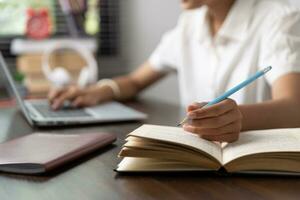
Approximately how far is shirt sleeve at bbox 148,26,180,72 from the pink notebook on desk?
0.73 metres

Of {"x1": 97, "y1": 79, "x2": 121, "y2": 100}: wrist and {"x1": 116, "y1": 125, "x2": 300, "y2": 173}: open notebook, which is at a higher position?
{"x1": 116, "y1": 125, "x2": 300, "y2": 173}: open notebook

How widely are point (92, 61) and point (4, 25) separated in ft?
1.44

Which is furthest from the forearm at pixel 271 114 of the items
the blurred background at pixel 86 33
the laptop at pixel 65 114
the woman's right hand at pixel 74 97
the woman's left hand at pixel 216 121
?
the blurred background at pixel 86 33

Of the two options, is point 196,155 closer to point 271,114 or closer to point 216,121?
point 216,121

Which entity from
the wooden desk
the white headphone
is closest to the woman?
the wooden desk

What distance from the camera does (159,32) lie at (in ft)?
7.22

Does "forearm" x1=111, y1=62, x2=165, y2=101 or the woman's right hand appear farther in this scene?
"forearm" x1=111, y1=62, x2=165, y2=101

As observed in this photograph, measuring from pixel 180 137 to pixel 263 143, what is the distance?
131 mm

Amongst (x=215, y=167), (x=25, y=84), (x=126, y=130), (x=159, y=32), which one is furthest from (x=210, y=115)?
(x=159, y=32)

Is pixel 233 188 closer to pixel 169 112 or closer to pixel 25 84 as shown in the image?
pixel 169 112

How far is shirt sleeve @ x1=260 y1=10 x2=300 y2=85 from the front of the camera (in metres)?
1.20

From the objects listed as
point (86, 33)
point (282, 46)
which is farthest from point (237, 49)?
point (86, 33)

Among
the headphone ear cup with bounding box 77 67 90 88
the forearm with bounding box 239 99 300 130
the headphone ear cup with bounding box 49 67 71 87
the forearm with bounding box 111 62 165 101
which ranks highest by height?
the forearm with bounding box 239 99 300 130

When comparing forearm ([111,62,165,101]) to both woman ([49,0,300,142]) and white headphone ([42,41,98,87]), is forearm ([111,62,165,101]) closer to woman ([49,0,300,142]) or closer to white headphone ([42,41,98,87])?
woman ([49,0,300,142])
